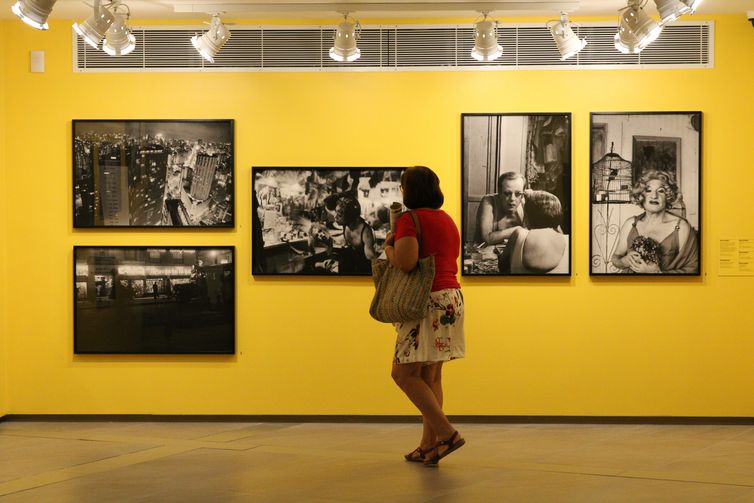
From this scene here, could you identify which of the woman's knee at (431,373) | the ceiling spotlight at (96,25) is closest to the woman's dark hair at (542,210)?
the woman's knee at (431,373)

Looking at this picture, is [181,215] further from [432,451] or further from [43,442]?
[432,451]

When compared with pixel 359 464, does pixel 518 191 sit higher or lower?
higher

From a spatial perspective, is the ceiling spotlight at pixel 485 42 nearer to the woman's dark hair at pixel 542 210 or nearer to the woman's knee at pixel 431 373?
the woman's dark hair at pixel 542 210

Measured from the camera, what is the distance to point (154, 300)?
278 inches

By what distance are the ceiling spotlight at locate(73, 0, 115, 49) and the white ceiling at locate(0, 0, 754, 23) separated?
0.48m

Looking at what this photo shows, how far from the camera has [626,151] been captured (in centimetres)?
689

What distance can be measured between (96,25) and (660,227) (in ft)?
12.6

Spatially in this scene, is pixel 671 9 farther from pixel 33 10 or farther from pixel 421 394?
pixel 33 10

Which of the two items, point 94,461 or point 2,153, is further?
point 2,153

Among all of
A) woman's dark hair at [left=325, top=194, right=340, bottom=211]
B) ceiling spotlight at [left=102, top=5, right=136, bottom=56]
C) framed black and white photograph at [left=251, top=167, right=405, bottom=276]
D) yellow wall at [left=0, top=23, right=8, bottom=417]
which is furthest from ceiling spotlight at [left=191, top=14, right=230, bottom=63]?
yellow wall at [left=0, top=23, right=8, bottom=417]

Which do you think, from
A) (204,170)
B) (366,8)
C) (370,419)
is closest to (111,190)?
(204,170)

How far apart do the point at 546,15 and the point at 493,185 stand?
3.95ft

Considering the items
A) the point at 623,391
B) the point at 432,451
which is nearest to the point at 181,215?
the point at 432,451

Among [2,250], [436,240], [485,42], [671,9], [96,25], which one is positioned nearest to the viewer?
[436,240]
